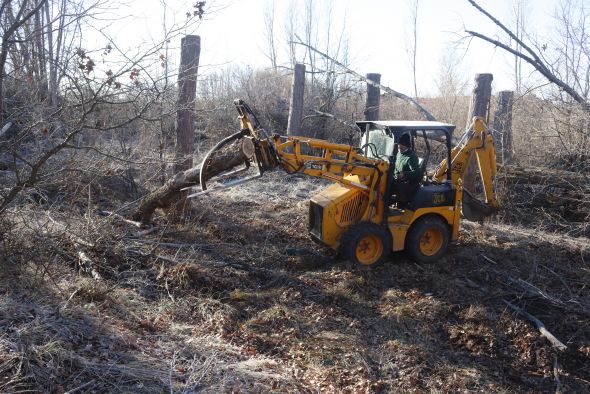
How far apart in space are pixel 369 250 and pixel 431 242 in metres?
1.10

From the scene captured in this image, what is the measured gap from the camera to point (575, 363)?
5207mm

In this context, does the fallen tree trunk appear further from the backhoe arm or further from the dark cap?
the backhoe arm

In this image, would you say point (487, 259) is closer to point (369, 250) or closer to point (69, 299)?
point (369, 250)

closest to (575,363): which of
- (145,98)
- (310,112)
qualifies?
(145,98)

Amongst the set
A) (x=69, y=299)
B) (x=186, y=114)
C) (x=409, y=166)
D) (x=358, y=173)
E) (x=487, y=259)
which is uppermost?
(x=186, y=114)

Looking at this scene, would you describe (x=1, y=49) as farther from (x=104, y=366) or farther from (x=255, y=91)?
(x=255, y=91)

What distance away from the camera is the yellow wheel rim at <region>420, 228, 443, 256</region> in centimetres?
770

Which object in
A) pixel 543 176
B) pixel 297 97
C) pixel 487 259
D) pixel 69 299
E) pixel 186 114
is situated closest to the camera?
pixel 69 299

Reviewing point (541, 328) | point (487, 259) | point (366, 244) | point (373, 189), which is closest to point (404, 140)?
point (373, 189)

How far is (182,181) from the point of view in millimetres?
8023

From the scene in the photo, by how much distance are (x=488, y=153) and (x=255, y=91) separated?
11125 mm

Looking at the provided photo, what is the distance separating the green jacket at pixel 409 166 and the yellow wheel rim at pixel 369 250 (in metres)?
0.98

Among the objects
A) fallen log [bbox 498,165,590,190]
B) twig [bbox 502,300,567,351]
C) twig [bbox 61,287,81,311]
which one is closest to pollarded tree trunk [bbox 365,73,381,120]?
fallen log [bbox 498,165,590,190]

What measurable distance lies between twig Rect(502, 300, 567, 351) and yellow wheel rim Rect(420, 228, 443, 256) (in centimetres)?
163
